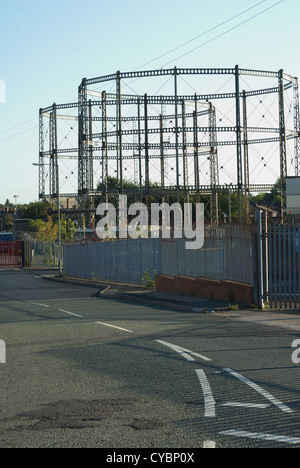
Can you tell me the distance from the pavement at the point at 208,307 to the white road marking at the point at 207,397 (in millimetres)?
6174

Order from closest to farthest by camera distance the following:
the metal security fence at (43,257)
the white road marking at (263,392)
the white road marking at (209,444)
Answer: the white road marking at (209,444), the white road marking at (263,392), the metal security fence at (43,257)

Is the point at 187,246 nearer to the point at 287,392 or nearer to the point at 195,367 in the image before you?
the point at 195,367

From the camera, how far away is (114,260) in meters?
35.2

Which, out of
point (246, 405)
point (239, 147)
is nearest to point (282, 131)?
point (239, 147)

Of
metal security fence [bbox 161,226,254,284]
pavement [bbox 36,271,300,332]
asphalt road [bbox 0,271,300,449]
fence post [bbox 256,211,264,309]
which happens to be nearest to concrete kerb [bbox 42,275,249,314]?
pavement [bbox 36,271,300,332]

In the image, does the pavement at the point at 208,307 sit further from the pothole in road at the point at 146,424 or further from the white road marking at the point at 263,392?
the pothole in road at the point at 146,424

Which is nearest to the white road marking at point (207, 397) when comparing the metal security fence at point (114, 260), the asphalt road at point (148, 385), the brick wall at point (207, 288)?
the asphalt road at point (148, 385)

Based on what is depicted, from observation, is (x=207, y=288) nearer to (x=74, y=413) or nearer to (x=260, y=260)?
(x=260, y=260)

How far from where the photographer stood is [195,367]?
10547 millimetres

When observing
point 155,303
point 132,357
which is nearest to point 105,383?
point 132,357

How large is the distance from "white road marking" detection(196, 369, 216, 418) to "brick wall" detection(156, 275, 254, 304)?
10750 millimetres

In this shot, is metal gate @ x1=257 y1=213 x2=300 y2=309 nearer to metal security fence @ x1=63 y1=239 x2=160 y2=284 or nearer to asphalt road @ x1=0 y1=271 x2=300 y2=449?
asphalt road @ x1=0 y1=271 x2=300 y2=449

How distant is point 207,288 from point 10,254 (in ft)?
130

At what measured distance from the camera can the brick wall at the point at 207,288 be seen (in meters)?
20.8
